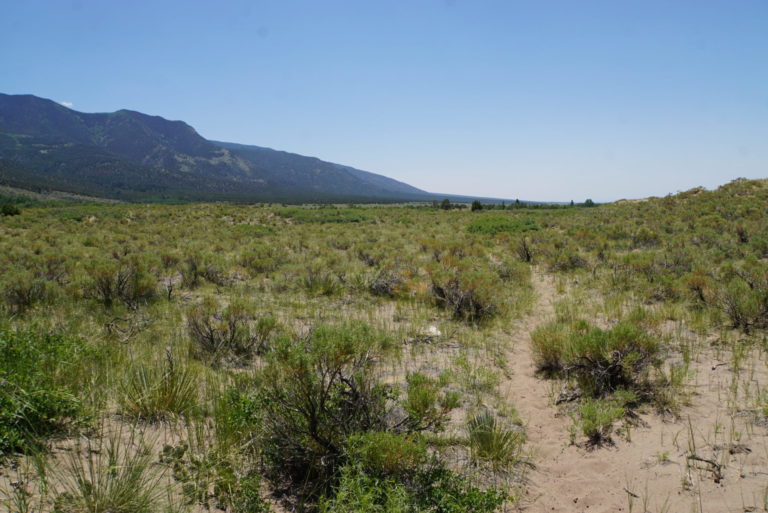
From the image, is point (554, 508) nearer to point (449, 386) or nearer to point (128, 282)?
point (449, 386)

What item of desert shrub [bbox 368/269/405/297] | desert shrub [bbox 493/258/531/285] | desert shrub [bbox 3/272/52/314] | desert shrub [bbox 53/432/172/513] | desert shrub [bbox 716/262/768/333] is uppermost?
desert shrub [bbox 716/262/768/333]

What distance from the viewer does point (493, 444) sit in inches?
151

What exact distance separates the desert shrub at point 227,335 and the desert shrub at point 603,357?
461 centimetres

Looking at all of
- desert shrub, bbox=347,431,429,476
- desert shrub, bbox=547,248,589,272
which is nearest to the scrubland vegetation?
desert shrub, bbox=347,431,429,476

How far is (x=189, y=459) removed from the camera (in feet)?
10.7

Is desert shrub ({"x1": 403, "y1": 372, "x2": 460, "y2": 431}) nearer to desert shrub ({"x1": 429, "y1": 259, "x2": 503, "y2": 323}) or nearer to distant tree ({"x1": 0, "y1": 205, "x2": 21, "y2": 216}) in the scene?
desert shrub ({"x1": 429, "y1": 259, "x2": 503, "y2": 323})

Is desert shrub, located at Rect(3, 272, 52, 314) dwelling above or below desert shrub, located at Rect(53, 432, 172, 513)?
below

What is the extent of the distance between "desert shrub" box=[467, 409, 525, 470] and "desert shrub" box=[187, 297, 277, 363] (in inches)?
147

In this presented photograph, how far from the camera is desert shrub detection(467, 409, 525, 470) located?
12.3 feet

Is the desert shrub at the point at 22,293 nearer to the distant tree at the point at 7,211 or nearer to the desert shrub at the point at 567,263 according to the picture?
the desert shrub at the point at 567,263

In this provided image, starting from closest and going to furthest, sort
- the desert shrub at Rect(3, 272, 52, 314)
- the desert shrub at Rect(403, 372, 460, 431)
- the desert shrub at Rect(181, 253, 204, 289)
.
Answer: the desert shrub at Rect(403, 372, 460, 431)
the desert shrub at Rect(3, 272, 52, 314)
the desert shrub at Rect(181, 253, 204, 289)

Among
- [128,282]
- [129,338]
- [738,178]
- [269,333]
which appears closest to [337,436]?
→ [269,333]

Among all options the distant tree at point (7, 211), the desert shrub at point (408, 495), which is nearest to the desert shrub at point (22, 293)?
the desert shrub at point (408, 495)

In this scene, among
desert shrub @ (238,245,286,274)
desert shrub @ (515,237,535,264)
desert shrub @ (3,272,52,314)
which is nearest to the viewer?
desert shrub @ (3,272,52,314)
